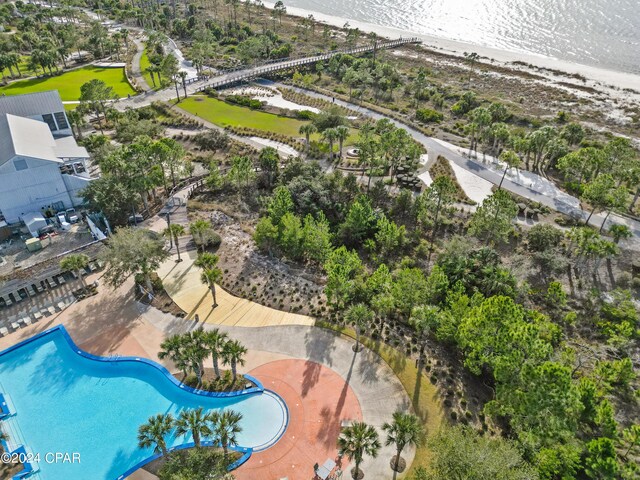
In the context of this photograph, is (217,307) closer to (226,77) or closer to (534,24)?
(226,77)

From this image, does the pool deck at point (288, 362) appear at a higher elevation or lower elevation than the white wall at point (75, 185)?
lower

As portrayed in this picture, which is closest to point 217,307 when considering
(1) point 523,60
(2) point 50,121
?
(2) point 50,121

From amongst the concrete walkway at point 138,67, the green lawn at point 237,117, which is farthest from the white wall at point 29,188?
the concrete walkway at point 138,67

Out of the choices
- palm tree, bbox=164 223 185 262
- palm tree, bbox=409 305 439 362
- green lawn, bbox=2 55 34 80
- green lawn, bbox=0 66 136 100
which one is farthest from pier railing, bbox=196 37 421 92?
palm tree, bbox=409 305 439 362

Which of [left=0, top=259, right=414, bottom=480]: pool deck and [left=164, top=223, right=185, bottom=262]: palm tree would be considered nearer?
[left=0, top=259, right=414, bottom=480]: pool deck

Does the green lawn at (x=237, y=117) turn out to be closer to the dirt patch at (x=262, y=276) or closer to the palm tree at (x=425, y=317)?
the dirt patch at (x=262, y=276)

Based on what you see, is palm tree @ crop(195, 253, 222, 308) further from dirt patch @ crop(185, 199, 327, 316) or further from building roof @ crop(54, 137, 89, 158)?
building roof @ crop(54, 137, 89, 158)

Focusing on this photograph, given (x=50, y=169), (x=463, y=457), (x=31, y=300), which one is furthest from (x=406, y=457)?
(x=50, y=169)
